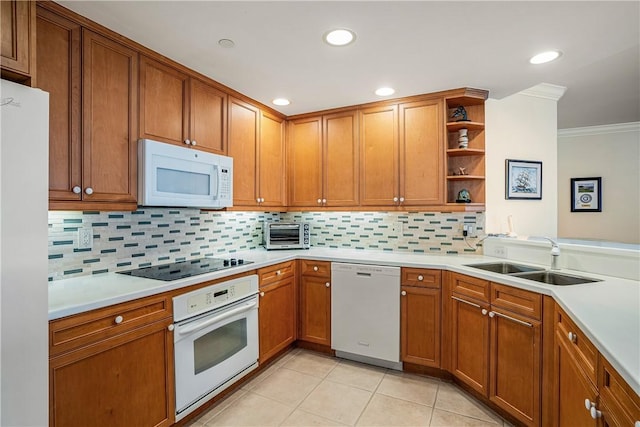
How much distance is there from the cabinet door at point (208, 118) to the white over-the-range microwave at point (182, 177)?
4.5 inches

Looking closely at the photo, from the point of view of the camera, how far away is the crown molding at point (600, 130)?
14.0 ft

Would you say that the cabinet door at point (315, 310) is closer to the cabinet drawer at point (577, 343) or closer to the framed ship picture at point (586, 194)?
the cabinet drawer at point (577, 343)

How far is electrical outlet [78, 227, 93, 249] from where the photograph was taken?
1889mm

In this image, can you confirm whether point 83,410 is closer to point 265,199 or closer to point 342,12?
point 265,199

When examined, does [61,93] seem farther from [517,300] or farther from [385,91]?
[517,300]

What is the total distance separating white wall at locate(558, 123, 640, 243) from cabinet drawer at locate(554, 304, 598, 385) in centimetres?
382

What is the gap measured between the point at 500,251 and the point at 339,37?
2.11 m

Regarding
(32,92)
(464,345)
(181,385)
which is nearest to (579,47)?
(464,345)

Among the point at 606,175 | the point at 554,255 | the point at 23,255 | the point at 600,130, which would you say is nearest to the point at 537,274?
the point at 554,255

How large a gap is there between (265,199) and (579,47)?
8.23 feet

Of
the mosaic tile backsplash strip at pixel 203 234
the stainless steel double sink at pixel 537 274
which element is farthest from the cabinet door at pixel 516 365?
the mosaic tile backsplash strip at pixel 203 234

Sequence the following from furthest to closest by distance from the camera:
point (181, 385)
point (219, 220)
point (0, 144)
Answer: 1. point (219, 220)
2. point (181, 385)
3. point (0, 144)

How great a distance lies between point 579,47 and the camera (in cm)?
193

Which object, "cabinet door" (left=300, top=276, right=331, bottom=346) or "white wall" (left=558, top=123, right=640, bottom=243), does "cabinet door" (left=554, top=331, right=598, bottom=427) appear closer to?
"cabinet door" (left=300, top=276, right=331, bottom=346)
